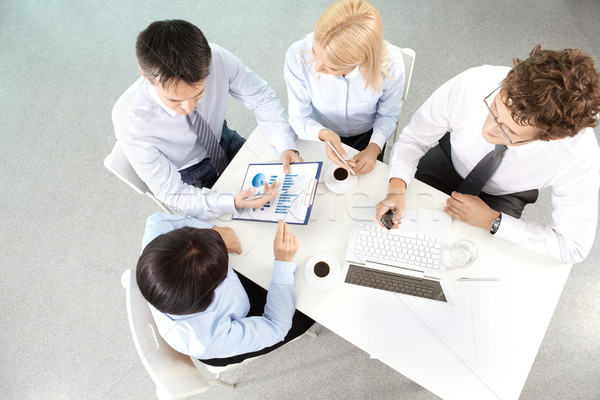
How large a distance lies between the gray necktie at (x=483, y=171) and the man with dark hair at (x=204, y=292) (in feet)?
2.08

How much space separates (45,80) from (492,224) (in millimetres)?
2716

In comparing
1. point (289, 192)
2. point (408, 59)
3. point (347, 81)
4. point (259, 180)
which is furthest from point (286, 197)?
point (408, 59)

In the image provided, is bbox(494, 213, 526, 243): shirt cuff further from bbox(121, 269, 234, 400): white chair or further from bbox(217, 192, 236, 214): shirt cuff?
bbox(121, 269, 234, 400): white chair

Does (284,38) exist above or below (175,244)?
above

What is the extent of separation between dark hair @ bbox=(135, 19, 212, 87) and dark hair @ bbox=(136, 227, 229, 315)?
420 millimetres

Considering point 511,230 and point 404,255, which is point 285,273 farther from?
point 511,230

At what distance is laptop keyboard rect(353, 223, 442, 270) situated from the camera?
43.0 inches

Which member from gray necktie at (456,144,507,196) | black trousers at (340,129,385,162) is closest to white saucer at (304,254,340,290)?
gray necktie at (456,144,507,196)

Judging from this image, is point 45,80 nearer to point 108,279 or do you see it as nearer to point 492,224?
point 108,279

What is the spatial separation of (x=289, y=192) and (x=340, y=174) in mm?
174

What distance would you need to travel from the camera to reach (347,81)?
1261mm

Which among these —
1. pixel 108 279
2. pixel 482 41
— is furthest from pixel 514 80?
pixel 108 279

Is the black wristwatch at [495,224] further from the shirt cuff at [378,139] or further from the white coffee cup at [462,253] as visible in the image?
the shirt cuff at [378,139]

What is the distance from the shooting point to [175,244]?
950 millimetres
